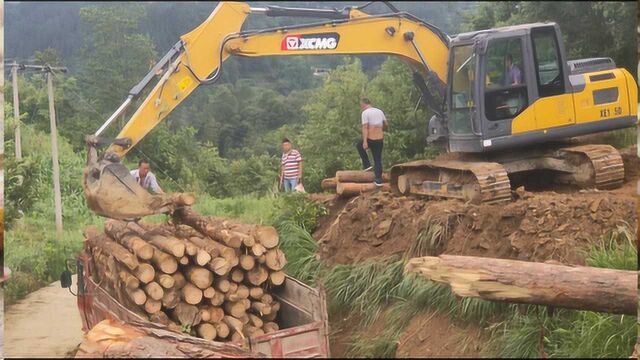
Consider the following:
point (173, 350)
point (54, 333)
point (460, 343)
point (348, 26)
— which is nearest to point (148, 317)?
point (173, 350)

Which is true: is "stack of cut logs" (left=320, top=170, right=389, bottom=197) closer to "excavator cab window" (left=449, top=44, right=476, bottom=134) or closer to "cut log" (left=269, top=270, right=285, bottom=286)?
"excavator cab window" (left=449, top=44, right=476, bottom=134)

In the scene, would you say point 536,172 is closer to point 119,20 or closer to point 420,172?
point 420,172

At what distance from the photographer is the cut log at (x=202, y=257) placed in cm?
423

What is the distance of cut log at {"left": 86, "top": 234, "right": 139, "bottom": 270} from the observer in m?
4.24

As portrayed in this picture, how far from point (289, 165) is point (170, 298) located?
110 centimetres

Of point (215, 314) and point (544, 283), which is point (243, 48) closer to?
point (215, 314)

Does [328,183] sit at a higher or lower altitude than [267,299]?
higher

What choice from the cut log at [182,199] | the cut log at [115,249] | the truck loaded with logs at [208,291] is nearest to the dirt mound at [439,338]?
the truck loaded with logs at [208,291]

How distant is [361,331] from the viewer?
470cm

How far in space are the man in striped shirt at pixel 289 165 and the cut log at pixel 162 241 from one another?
0.83 m

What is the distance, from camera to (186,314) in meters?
4.28

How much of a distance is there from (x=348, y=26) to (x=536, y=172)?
1827mm

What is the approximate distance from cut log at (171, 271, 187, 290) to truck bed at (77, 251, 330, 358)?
299 mm

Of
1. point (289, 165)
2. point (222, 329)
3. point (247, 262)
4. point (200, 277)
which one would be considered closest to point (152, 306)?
point (200, 277)
